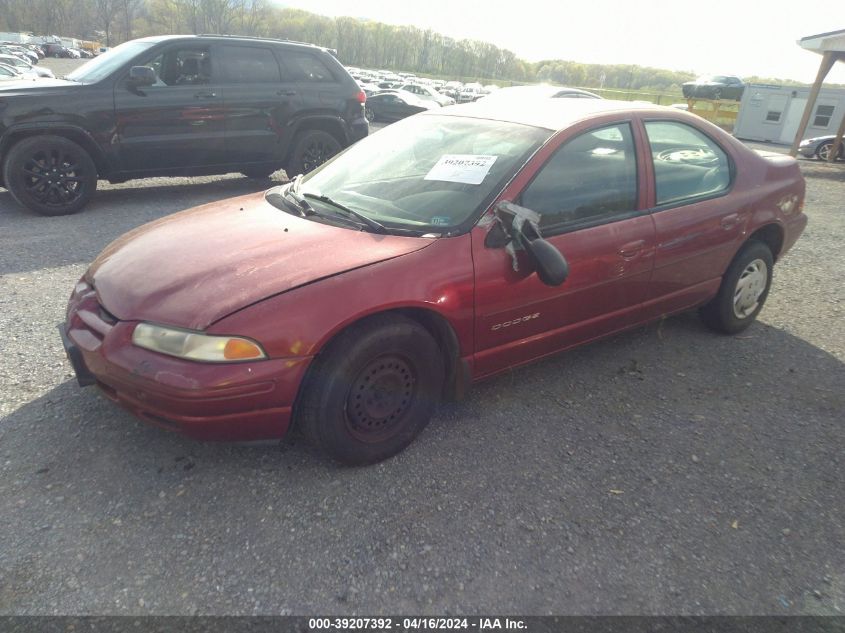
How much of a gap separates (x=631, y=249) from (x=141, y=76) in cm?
552

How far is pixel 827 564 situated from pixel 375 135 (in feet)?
10.4

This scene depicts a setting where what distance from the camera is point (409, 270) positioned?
2475mm

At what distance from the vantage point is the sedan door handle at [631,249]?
312 cm

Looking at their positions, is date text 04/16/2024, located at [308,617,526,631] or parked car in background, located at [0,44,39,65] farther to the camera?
parked car in background, located at [0,44,39,65]

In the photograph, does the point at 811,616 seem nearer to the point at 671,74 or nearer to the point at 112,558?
the point at 112,558

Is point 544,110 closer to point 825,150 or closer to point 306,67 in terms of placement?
point 306,67

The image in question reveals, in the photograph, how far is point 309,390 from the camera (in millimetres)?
2355

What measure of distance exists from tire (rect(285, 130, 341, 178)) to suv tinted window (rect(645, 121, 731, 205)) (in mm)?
4972

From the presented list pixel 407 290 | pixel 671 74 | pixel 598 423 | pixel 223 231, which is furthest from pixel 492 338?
pixel 671 74

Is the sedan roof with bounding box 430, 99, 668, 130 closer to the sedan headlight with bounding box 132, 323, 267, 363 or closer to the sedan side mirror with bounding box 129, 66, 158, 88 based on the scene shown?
the sedan headlight with bounding box 132, 323, 267, 363

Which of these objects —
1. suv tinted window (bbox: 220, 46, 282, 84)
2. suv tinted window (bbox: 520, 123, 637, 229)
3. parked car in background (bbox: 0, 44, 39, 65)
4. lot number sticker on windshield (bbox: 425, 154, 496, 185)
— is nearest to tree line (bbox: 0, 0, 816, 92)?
parked car in background (bbox: 0, 44, 39, 65)

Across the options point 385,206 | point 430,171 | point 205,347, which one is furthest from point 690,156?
point 205,347

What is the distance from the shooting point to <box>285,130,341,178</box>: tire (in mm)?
7617

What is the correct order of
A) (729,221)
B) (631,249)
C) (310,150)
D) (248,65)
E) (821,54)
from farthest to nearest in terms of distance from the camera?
(821,54) → (310,150) → (248,65) → (729,221) → (631,249)
